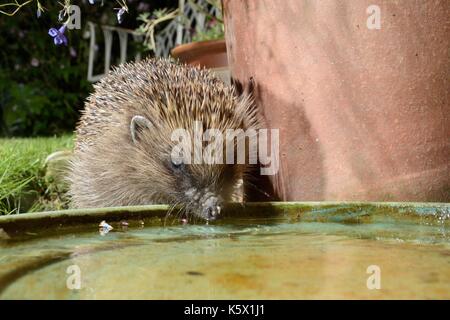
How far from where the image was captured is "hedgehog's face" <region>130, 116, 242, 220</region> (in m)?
2.39

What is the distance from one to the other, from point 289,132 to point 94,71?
19.1 feet

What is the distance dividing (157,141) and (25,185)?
800mm

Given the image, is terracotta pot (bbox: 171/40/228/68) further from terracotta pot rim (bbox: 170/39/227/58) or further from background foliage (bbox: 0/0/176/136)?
background foliage (bbox: 0/0/176/136)

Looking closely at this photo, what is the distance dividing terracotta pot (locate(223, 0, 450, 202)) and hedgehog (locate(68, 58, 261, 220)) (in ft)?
1.01

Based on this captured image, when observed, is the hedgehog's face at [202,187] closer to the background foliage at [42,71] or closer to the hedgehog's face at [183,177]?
the hedgehog's face at [183,177]

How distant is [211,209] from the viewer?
7.52 ft

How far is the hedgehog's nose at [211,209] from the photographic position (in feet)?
7.48

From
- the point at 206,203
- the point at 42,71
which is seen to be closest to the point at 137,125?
the point at 206,203

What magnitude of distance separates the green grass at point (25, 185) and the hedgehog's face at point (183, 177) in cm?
57

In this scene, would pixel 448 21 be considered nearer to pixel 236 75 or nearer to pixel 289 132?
pixel 289 132

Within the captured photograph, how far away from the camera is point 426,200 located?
234cm

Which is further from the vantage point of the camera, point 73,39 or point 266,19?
point 73,39

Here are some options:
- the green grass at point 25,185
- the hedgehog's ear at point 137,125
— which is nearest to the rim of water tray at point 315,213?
the hedgehog's ear at point 137,125
